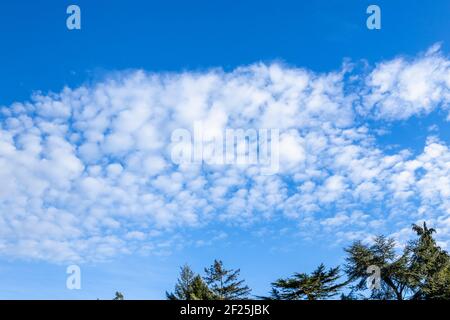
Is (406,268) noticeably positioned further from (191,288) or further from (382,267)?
(191,288)

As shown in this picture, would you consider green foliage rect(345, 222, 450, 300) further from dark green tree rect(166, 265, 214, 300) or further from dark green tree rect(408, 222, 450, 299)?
dark green tree rect(166, 265, 214, 300)

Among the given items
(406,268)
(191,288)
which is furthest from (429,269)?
(191,288)

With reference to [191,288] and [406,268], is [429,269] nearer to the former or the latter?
[406,268]

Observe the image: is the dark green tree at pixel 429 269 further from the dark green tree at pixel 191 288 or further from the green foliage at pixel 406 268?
the dark green tree at pixel 191 288

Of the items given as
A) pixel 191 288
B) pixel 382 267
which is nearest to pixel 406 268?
pixel 382 267
